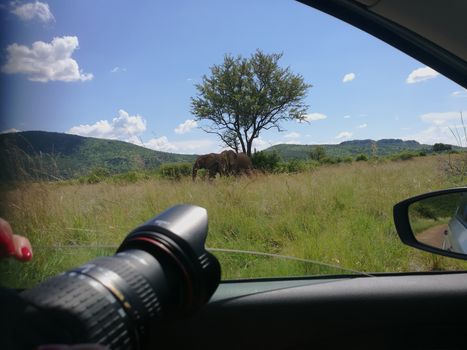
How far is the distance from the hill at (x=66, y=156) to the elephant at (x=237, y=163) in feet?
1.37

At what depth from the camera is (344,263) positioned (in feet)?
9.68

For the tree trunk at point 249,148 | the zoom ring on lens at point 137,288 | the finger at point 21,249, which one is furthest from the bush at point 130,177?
the zoom ring on lens at point 137,288

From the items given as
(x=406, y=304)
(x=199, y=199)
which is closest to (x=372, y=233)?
(x=199, y=199)

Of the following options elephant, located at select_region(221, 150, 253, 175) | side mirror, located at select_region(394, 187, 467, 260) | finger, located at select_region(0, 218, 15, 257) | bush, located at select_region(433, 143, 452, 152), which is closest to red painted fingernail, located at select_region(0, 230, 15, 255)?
finger, located at select_region(0, 218, 15, 257)

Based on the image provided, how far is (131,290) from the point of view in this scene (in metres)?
0.90

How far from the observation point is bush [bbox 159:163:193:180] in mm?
3766

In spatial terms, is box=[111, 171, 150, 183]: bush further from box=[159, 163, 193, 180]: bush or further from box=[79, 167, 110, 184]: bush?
box=[159, 163, 193, 180]: bush

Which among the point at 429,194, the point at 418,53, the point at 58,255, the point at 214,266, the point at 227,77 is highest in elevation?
the point at 227,77

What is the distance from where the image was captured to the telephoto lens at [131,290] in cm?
71

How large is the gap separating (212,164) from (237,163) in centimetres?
24

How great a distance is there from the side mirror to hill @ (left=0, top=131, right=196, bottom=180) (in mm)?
1581

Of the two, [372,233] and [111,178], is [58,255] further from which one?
[372,233]

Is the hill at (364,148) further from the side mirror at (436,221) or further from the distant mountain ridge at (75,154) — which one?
the side mirror at (436,221)

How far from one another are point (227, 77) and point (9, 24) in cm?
348
